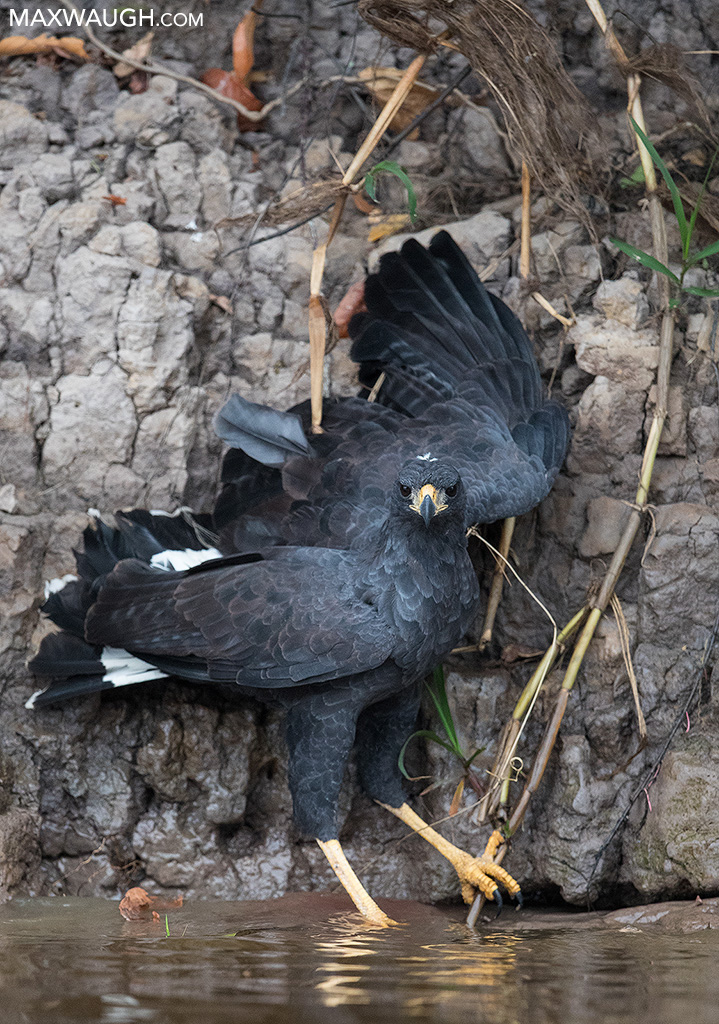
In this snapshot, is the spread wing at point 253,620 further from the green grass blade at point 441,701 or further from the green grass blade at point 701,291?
the green grass blade at point 701,291

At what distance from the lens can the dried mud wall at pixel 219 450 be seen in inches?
163

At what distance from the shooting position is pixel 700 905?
364 cm

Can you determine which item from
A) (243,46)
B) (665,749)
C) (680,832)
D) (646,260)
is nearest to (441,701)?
(665,749)

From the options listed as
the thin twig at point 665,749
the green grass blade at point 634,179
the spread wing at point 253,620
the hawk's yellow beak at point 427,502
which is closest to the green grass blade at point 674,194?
the green grass blade at point 634,179

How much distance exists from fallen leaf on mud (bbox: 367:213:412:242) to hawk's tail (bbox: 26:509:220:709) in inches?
75.0

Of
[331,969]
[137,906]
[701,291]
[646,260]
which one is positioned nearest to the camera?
[331,969]

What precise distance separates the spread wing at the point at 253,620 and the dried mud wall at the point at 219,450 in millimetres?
592

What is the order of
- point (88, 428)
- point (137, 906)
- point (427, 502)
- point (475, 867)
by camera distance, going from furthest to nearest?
point (88, 428), point (475, 867), point (137, 906), point (427, 502)

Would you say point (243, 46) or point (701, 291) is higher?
point (243, 46)

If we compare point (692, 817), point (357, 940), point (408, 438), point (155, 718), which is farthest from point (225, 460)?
point (692, 817)

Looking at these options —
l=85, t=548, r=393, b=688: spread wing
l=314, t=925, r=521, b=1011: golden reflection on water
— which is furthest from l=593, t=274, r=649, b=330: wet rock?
l=314, t=925, r=521, b=1011: golden reflection on water

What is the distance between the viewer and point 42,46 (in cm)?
517

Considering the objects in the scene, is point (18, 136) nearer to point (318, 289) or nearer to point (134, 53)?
point (134, 53)

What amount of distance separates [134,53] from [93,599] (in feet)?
9.90
